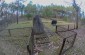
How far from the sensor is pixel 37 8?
33.9 metres

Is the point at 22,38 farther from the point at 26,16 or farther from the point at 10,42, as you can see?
the point at 26,16

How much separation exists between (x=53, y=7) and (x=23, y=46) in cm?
2074

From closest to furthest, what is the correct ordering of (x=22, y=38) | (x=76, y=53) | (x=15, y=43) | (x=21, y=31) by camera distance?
(x=76, y=53), (x=15, y=43), (x=22, y=38), (x=21, y=31)

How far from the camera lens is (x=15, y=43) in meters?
16.2

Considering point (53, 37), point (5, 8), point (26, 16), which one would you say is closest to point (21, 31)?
point (53, 37)

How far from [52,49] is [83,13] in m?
18.2

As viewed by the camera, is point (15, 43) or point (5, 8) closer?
point (15, 43)

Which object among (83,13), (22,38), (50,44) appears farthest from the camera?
(83,13)

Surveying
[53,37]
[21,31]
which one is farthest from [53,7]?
[53,37]

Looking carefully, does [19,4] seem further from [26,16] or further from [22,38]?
[22,38]

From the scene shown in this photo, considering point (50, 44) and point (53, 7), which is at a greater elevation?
point (53, 7)

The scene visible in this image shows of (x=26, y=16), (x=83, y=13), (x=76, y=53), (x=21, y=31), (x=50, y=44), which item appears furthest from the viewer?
(x=26, y=16)

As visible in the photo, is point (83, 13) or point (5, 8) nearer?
point (83, 13)

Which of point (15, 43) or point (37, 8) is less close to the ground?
point (37, 8)
